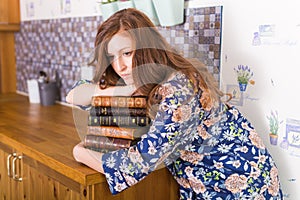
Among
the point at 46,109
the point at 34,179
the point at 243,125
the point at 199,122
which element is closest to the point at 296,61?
the point at 243,125

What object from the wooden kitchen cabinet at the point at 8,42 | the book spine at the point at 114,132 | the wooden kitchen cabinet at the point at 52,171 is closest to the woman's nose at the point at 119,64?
the book spine at the point at 114,132

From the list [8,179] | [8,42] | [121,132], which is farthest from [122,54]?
[8,42]

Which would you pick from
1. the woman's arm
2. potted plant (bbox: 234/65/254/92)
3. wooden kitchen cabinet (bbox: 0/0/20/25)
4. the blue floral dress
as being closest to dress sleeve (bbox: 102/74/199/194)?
the blue floral dress

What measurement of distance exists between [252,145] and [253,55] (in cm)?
36

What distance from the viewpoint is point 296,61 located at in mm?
1382

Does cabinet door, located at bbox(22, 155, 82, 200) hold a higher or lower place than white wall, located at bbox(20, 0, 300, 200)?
lower

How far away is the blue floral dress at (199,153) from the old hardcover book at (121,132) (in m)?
0.09

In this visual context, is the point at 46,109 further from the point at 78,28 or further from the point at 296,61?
the point at 296,61

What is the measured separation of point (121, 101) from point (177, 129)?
240 millimetres

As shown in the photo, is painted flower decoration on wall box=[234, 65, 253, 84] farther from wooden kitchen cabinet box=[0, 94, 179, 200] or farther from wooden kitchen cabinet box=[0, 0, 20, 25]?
wooden kitchen cabinet box=[0, 0, 20, 25]

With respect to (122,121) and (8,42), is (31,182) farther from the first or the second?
(8,42)

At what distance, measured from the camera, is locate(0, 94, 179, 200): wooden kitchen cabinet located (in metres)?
1.33

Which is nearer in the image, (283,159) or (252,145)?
(252,145)

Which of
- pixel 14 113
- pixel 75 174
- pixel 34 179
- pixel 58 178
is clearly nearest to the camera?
pixel 75 174
